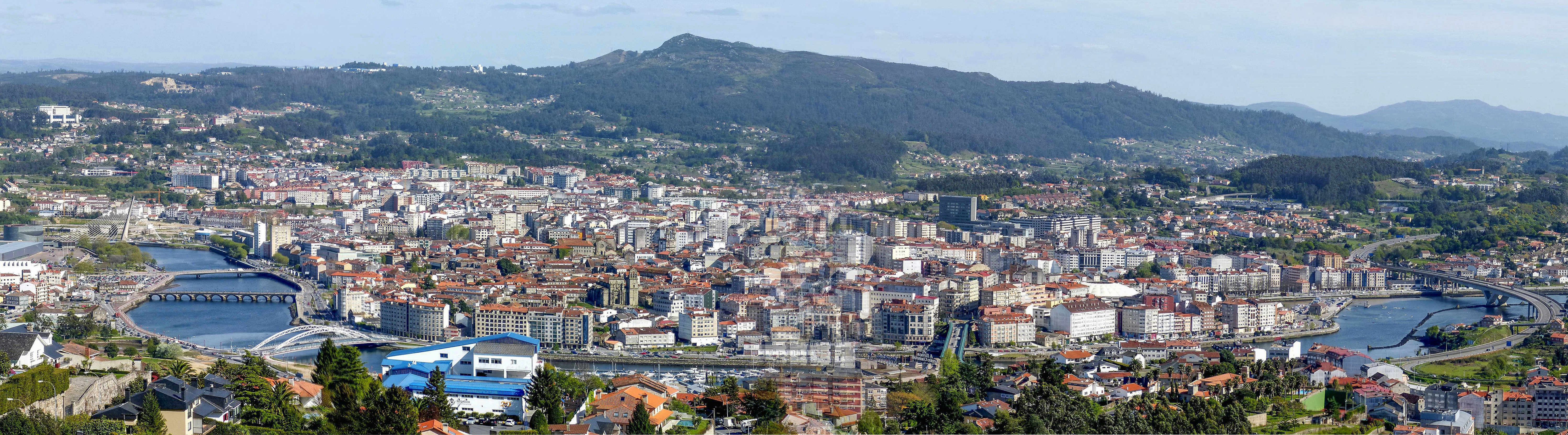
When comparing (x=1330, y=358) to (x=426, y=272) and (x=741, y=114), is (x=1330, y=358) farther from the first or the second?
(x=741, y=114)

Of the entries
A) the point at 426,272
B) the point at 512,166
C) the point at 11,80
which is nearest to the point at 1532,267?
the point at 426,272

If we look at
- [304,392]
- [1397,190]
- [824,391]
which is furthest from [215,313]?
[1397,190]

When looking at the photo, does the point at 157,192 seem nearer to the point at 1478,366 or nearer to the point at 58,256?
the point at 58,256

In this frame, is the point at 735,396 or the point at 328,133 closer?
the point at 735,396

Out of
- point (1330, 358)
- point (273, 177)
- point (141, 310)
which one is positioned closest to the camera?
point (1330, 358)

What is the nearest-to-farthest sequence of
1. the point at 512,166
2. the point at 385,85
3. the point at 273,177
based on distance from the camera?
1. the point at 273,177
2. the point at 512,166
3. the point at 385,85

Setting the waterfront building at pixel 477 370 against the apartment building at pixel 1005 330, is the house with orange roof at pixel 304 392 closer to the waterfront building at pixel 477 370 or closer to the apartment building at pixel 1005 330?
the waterfront building at pixel 477 370

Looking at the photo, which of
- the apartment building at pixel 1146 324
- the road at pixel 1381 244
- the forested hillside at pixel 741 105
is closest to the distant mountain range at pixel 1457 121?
the forested hillside at pixel 741 105

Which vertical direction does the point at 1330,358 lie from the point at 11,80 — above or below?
below
